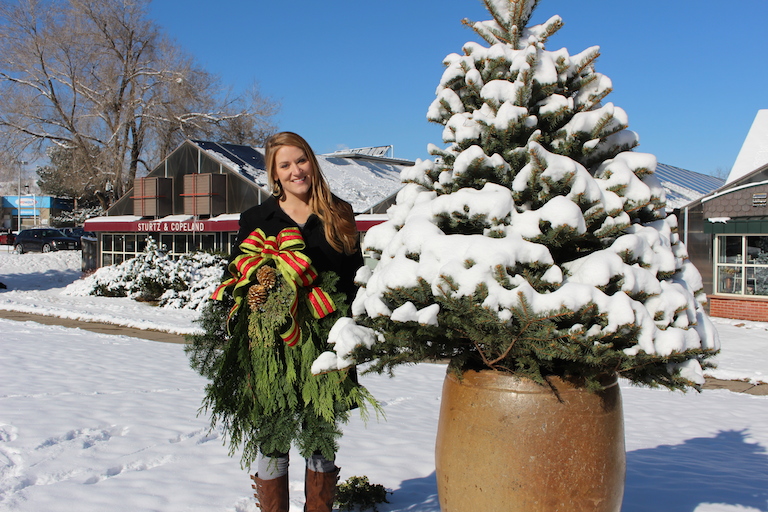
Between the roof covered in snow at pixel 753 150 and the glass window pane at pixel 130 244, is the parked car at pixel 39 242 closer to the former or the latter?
the glass window pane at pixel 130 244

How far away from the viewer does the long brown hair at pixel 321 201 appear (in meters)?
2.79

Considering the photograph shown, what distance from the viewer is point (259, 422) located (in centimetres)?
262

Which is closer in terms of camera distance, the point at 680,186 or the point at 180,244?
the point at 680,186

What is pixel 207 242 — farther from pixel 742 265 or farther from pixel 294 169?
pixel 294 169

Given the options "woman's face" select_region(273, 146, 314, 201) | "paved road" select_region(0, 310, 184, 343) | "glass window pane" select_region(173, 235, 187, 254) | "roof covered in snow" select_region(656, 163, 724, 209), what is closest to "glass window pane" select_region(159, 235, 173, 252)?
"glass window pane" select_region(173, 235, 187, 254)

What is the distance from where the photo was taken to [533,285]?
6.59 feet

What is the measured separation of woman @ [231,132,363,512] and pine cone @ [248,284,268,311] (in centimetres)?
23

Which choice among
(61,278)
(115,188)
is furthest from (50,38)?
(61,278)

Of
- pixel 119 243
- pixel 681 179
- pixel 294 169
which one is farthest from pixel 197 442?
pixel 119 243

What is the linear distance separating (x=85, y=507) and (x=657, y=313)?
2910mm

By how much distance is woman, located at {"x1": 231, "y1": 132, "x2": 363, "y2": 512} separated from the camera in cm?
Answer: 266

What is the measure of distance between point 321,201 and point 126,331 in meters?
9.41

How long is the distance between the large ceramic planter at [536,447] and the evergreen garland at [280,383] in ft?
2.05

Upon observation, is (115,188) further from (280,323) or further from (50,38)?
(280,323)
